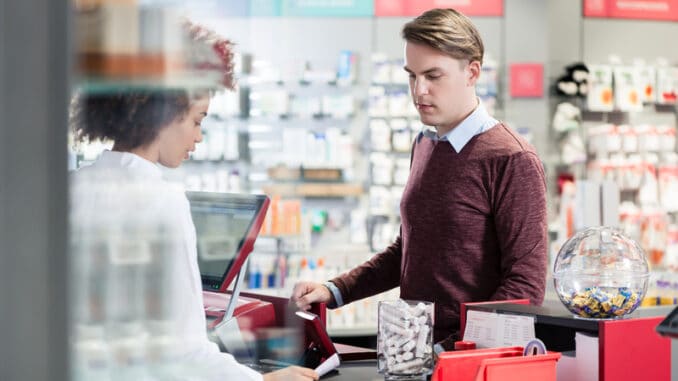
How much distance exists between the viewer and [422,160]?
9.24ft

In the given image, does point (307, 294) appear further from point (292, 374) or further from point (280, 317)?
point (292, 374)

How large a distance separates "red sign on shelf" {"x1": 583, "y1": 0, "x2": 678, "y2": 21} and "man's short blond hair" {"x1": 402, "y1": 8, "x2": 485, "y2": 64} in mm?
6131

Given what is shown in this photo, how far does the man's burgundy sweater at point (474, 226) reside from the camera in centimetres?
249

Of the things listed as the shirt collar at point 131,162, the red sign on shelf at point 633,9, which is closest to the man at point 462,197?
the shirt collar at point 131,162

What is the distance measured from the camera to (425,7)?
7770 millimetres

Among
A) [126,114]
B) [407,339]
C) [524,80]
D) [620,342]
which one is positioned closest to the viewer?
[126,114]

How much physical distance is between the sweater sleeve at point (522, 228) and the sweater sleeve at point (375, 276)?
53cm

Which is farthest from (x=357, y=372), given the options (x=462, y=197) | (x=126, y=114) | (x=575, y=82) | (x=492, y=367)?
(x=575, y=82)

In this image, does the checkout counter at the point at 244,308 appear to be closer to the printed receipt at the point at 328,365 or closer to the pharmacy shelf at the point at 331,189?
the printed receipt at the point at 328,365

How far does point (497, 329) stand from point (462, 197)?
517 millimetres

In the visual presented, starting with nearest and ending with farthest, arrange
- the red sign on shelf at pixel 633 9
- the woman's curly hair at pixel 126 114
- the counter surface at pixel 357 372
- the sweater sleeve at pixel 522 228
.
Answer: the woman's curly hair at pixel 126 114 → the counter surface at pixel 357 372 → the sweater sleeve at pixel 522 228 → the red sign on shelf at pixel 633 9

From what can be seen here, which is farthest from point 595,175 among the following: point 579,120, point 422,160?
point 422,160

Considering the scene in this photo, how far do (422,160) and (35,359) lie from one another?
1.85 meters

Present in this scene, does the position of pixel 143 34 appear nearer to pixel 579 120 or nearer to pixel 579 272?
pixel 579 272
